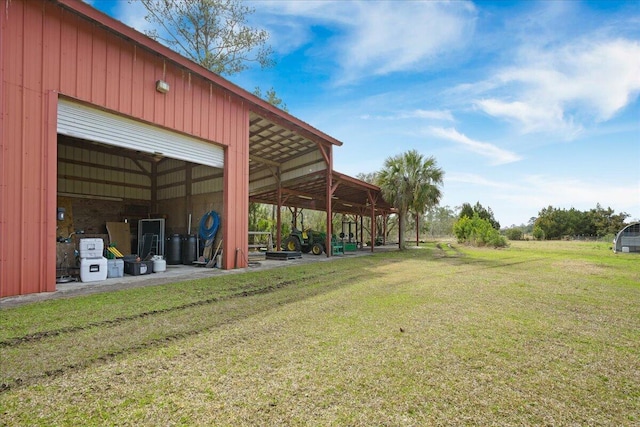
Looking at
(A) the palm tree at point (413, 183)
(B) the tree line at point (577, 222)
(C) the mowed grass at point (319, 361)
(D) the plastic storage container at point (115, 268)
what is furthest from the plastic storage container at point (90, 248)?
(B) the tree line at point (577, 222)

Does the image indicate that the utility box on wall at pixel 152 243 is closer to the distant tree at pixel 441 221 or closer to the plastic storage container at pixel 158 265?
the plastic storage container at pixel 158 265

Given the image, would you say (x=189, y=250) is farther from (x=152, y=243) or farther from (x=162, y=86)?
(x=162, y=86)

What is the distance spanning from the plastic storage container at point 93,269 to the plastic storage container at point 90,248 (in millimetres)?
86

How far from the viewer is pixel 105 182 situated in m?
11.1

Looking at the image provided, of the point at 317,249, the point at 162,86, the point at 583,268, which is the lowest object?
the point at 583,268

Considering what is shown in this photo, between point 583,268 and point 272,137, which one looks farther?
point 272,137

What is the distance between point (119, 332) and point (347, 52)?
40.4ft

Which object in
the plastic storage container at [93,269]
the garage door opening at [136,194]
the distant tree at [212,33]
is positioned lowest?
the plastic storage container at [93,269]

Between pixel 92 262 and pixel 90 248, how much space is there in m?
0.30

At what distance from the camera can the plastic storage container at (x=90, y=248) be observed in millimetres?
6121

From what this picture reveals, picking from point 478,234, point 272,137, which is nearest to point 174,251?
point 272,137

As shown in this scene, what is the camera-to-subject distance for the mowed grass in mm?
1728

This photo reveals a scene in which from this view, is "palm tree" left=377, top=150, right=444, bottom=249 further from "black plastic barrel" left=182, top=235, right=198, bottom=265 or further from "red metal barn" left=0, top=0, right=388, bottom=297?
"black plastic barrel" left=182, top=235, right=198, bottom=265

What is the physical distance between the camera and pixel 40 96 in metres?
4.90
